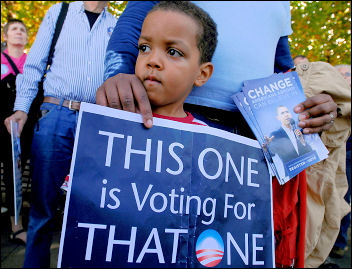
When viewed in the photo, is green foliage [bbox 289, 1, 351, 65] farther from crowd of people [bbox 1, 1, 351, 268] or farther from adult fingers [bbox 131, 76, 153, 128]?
adult fingers [bbox 131, 76, 153, 128]

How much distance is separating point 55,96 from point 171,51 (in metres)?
1.25

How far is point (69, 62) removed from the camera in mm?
2006

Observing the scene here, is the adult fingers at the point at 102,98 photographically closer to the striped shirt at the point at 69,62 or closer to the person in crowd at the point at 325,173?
the person in crowd at the point at 325,173

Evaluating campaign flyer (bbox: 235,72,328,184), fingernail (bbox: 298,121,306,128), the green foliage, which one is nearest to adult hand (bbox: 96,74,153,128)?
campaign flyer (bbox: 235,72,328,184)

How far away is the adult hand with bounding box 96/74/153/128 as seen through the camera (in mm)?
891

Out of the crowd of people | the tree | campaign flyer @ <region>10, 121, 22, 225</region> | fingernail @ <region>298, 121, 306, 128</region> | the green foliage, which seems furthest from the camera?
the tree

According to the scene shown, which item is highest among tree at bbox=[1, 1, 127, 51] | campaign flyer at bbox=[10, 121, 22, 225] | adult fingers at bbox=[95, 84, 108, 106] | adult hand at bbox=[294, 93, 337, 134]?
tree at bbox=[1, 1, 127, 51]

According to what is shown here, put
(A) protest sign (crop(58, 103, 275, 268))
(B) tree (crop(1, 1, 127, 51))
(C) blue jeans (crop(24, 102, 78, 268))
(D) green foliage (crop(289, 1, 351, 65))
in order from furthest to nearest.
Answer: (B) tree (crop(1, 1, 127, 51)), (D) green foliage (crop(289, 1, 351, 65)), (C) blue jeans (crop(24, 102, 78, 268)), (A) protest sign (crop(58, 103, 275, 268))

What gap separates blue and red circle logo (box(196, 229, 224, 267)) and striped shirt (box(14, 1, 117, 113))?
1457 millimetres

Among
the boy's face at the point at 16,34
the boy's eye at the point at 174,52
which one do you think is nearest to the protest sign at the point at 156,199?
the boy's eye at the point at 174,52

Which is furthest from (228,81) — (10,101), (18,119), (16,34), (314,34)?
(314,34)

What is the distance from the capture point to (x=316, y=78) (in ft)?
4.43

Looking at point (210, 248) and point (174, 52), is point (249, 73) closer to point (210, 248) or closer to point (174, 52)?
point (174, 52)

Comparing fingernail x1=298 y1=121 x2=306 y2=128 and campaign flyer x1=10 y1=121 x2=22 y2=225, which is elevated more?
fingernail x1=298 y1=121 x2=306 y2=128
